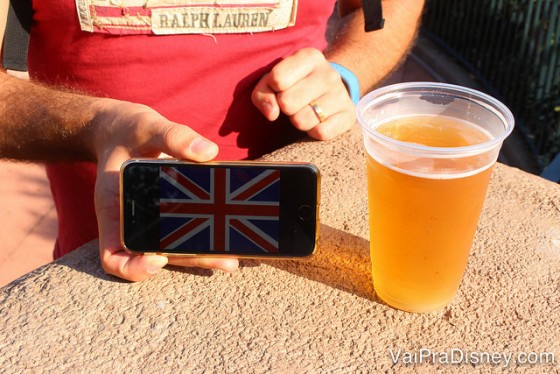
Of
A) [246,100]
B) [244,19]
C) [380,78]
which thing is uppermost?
[244,19]

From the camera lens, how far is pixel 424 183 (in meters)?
0.93

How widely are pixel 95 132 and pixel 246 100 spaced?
536 mm

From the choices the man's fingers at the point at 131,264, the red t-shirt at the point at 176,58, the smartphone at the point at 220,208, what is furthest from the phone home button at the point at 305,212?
the red t-shirt at the point at 176,58

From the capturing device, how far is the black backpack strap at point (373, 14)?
183 cm

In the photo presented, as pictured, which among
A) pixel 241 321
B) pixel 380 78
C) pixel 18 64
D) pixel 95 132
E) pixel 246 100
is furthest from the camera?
pixel 380 78

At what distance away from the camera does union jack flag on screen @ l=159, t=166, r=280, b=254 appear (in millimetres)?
1047

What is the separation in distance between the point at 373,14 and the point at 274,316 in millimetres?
1074

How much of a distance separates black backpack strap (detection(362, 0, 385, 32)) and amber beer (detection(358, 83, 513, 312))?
0.75m

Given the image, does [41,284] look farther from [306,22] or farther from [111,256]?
[306,22]

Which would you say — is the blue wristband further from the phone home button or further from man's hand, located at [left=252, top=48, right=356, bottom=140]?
the phone home button

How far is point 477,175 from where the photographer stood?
95 centimetres

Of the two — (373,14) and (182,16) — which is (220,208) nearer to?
(182,16)

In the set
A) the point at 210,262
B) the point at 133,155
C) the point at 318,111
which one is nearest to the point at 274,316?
the point at 210,262

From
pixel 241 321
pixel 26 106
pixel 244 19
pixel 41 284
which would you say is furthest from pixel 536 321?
pixel 26 106
